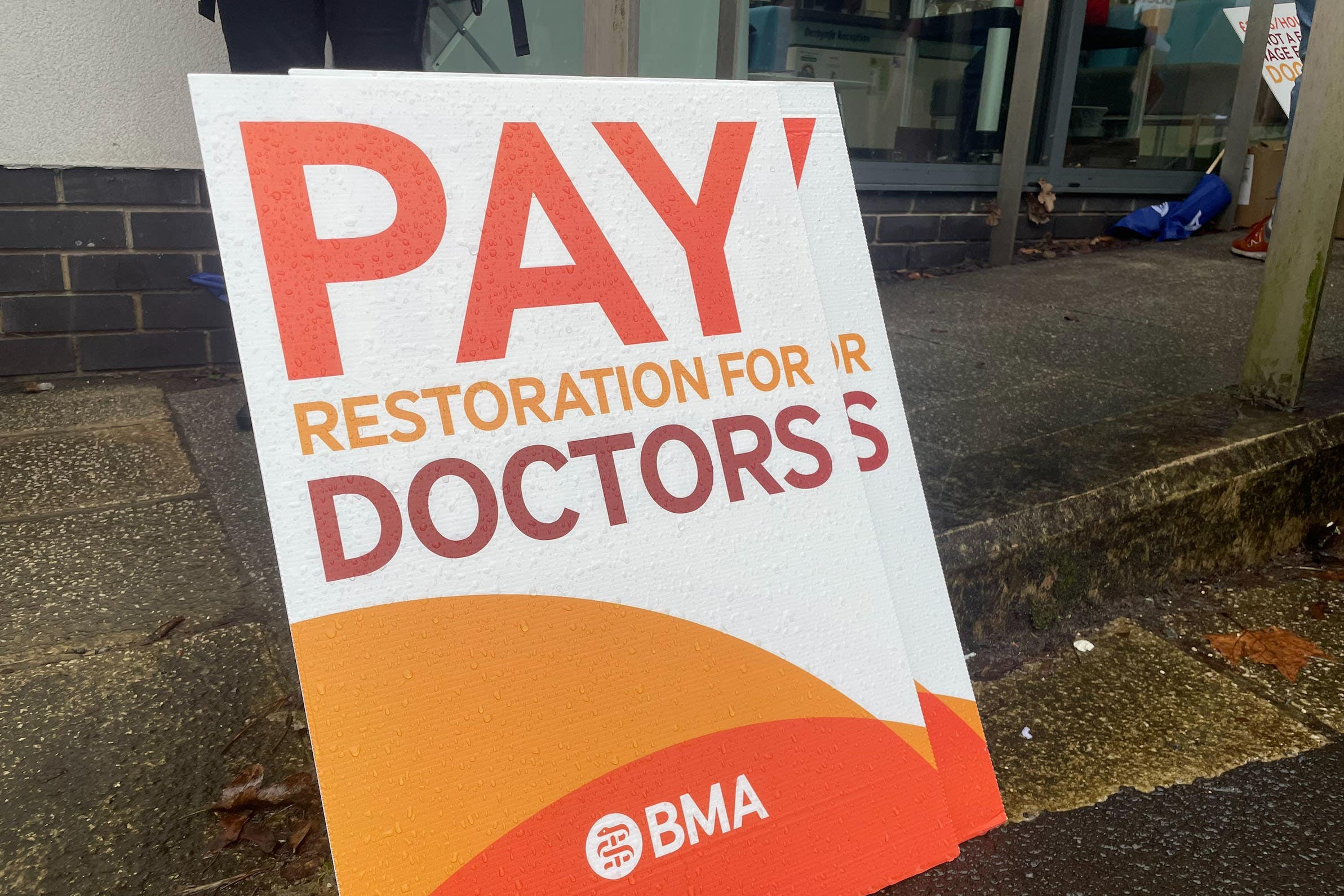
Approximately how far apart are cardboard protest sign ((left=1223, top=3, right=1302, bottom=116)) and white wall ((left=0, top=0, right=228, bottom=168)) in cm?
Result: 674

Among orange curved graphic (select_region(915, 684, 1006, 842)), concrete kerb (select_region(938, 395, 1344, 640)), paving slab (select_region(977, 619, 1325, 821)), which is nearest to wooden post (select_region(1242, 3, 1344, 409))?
concrete kerb (select_region(938, 395, 1344, 640))

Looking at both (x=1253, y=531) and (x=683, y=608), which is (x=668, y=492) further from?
(x=1253, y=531)

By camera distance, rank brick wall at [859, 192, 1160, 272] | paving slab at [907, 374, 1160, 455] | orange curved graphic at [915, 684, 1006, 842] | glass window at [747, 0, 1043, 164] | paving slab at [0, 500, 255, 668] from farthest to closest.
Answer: brick wall at [859, 192, 1160, 272] < glass window at [747, 0, 1043, 164] < paving slab at [907, 374, 1160, 455] < paving slab at [0, 500, 255, 668] < orange curved graphic at [915, 684, 1006, 842]

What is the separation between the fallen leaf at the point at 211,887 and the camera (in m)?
1.33

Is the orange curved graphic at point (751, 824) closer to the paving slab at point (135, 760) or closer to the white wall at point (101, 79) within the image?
the paving slab at point (135, 760)

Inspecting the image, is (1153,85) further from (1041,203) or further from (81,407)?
(81,407)

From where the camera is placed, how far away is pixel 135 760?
61.4 inches

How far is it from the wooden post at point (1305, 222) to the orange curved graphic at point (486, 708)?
2.15 m

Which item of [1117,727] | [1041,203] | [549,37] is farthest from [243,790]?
[1041,203]

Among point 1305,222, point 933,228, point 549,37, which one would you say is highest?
point 549,37

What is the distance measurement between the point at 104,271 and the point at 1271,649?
12.0ft

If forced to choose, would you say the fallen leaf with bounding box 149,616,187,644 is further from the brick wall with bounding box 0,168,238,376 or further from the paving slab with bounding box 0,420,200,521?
the brick wall with bounding box 0,168,238,376

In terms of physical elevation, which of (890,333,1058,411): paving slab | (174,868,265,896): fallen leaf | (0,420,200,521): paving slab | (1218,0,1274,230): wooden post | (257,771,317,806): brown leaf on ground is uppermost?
(1218,0,1274,230): wooden post

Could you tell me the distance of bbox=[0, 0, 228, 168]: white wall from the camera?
3.19 m
